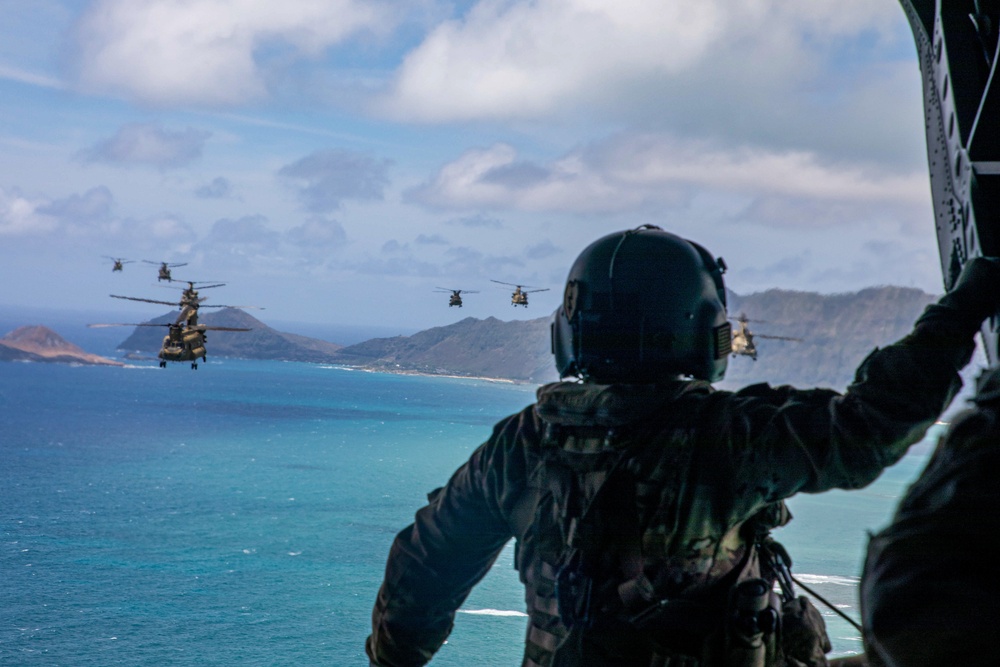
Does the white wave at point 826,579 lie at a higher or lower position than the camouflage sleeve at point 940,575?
lower

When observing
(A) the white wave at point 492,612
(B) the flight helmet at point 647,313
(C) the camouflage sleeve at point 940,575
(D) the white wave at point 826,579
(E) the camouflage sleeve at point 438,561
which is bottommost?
(A) the white wave at point 492,612

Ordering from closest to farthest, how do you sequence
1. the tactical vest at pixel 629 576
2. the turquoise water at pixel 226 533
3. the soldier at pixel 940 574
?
the soldier at pixel 940 574 < the tactical vest at pixel 629 576 < the turquoise water at pixel 226 533

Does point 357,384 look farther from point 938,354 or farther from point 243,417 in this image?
point 938,354

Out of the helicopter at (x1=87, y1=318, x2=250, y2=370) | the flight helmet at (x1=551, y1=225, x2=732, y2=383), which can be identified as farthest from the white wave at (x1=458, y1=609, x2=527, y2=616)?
the flight helmet at (x1=551, y1=225, x2=732, y2=383)

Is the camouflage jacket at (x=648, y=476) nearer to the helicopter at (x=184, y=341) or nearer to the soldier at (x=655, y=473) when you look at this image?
the soldier at (x=655, y=473)

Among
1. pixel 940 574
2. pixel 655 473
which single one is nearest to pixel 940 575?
pixel 940 574

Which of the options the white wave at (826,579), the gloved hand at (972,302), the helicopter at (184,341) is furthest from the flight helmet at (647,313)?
the white wave at (826,579)

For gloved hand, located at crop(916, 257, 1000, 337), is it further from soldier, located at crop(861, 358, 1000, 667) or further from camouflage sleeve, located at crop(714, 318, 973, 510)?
soldier, located at crop(861, 358, 1000, 667)
